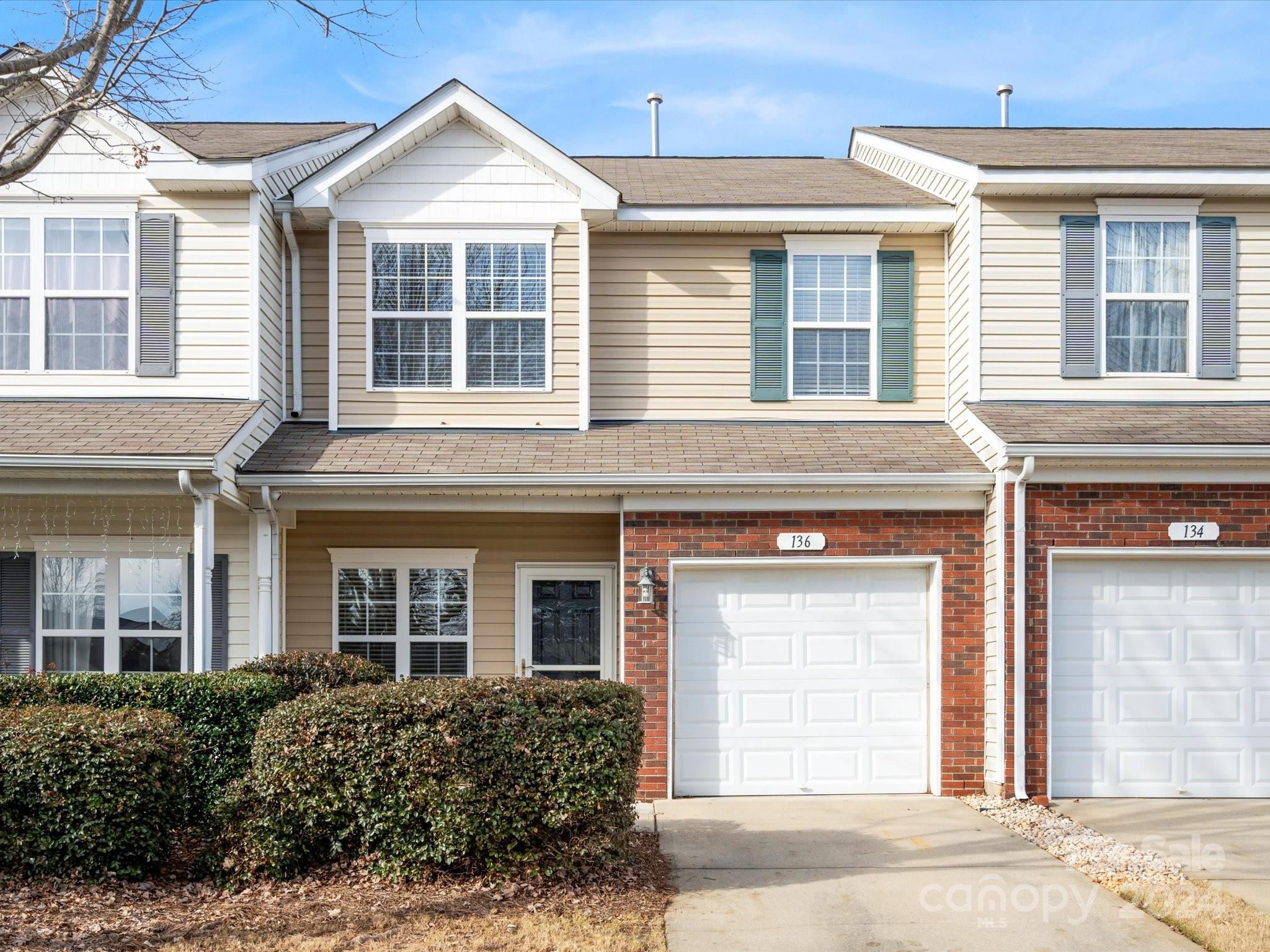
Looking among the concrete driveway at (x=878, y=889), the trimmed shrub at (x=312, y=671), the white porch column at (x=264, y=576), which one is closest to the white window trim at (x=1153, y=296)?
the concrete driveway at (x=878, y=889)

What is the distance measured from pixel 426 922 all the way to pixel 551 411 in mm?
5652

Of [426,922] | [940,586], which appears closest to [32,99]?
[426,922]

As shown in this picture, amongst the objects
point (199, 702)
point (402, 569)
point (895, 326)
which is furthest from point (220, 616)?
point (895, 326)

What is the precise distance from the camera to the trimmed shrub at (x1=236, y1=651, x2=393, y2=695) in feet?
27.0

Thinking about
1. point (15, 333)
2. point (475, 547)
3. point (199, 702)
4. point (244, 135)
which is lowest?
point (199, 702)

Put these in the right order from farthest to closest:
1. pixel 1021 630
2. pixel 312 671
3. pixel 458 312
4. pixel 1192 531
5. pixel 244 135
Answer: pixel 244 135 < pixel 458 312 < pixel 1192 531 < pixel 1021 630 < pixel 312 671

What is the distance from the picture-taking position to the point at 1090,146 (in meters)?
11.8

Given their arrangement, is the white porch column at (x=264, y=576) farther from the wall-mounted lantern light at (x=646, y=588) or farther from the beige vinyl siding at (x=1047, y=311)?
the beige vinyl siding at (x=1047, y=311)

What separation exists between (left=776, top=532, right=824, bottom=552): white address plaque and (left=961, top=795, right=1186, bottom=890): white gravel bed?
2440mm

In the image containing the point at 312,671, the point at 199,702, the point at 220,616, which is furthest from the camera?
the point at 220,616

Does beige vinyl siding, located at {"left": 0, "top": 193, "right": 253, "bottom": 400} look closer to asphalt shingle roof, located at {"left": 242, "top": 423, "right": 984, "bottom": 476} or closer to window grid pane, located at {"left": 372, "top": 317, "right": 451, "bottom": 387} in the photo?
asphalt shingle roof, located at {"left": 242, "top": 423, "right": 984, "bottom": 476}

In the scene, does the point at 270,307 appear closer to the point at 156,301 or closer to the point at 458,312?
the point at 156,301

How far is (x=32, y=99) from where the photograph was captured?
1059 cm

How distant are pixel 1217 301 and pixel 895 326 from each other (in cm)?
288
